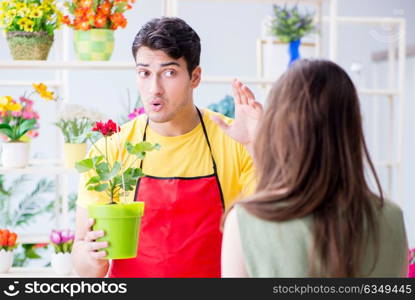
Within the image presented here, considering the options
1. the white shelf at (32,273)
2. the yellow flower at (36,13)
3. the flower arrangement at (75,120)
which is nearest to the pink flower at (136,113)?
the flower arrangement at (75,120)

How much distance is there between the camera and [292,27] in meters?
3.50

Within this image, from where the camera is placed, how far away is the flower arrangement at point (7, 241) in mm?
3135

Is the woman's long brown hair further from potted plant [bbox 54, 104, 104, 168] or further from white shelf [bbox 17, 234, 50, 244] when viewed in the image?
white shelf [bbox 17, 234, 50, 244]

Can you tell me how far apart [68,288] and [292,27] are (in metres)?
2.18

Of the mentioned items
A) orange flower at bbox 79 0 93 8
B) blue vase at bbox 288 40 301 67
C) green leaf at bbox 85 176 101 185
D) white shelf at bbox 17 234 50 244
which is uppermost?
orange flower at bbox 79 0 93 8

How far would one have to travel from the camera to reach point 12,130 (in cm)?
306

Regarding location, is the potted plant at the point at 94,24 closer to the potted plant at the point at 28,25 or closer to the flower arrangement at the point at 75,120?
the potted plant at the point at 28,25

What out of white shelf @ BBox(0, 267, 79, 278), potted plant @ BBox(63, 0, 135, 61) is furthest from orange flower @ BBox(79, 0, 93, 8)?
white shelf @ BBox(0, 267, 79, 278)

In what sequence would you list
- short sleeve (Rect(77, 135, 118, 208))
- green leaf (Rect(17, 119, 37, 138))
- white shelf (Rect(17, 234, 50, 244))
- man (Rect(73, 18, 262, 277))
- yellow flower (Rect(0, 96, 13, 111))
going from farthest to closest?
white shelf (Rect(17, 234, 50, 244)) < green leaf (Rect(17, 119, 37, 138)) < yellow flower (Rect(0, 96, 13, 111)) < man (Rect(73, 18, 262, 277)) < short sleeve (Rect(77, 135, 118, 208))

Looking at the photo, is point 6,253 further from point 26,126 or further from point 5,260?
point 26,126

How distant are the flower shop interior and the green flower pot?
1.17m

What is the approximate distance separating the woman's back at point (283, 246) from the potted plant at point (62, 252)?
6.59 feet

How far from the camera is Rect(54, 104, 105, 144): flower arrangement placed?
294cm

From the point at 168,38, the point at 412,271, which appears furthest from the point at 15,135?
the point at 412,271
